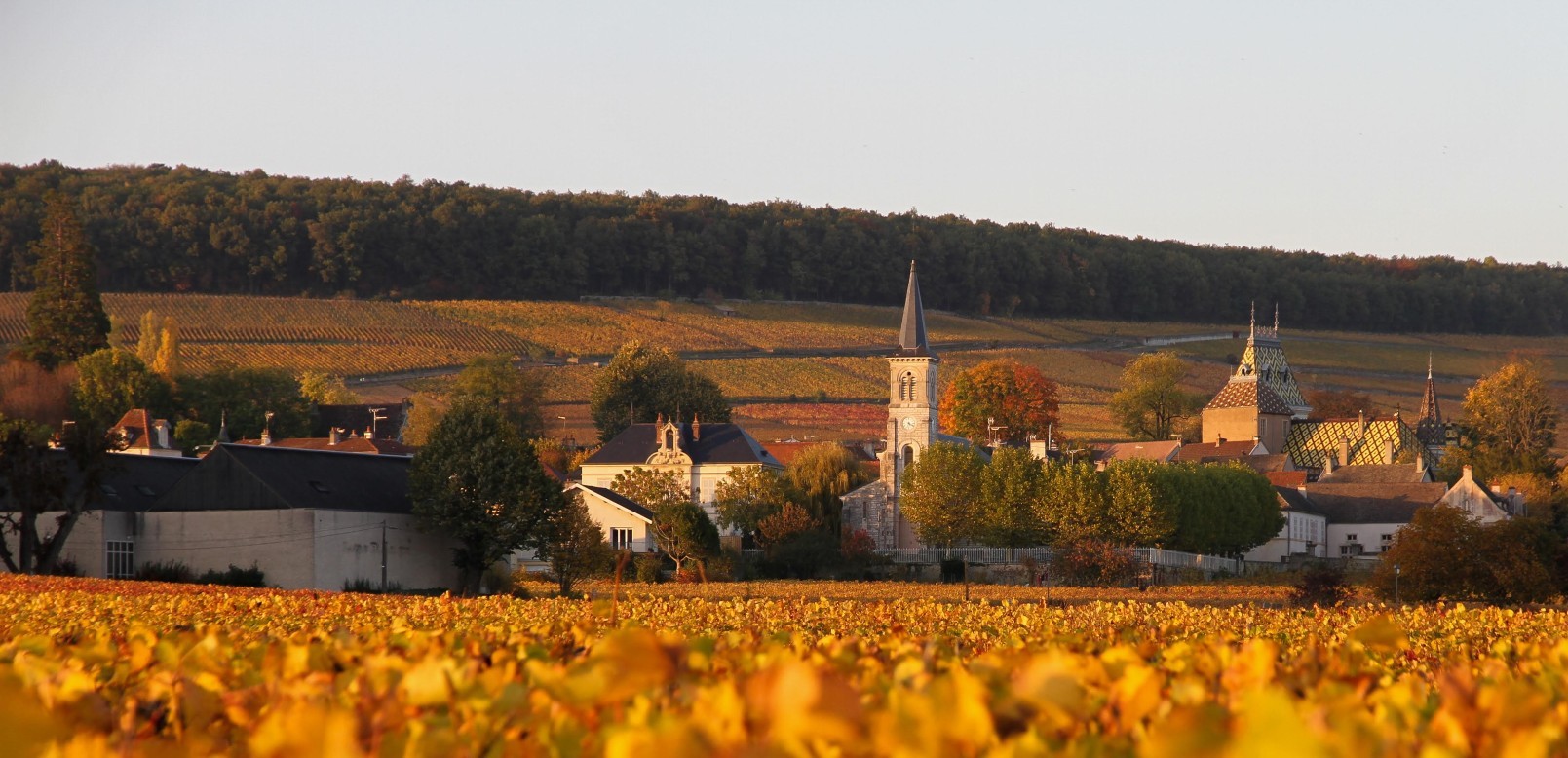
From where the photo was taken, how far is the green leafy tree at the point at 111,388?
362ft

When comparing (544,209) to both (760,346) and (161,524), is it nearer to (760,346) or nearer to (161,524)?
(760,346)

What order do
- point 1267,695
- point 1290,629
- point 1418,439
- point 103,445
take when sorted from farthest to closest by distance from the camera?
point 1418,439 < point 103,445 < point 1290,629 < point 1267,695

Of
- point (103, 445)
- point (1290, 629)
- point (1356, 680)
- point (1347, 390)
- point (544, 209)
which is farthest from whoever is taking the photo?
point (544, 209)

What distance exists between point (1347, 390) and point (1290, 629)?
151 metres

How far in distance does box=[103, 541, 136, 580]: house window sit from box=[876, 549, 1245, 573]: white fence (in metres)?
36.2

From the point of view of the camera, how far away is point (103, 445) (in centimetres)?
6103

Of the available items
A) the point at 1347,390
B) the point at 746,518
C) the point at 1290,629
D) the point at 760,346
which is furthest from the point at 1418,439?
the point at 1290,629

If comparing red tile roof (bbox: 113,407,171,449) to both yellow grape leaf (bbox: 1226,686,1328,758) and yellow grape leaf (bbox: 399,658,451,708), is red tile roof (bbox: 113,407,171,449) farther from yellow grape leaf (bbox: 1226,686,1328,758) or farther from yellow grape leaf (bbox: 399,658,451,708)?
yellow grape leaf (bbox: 1226,686,1328,758)

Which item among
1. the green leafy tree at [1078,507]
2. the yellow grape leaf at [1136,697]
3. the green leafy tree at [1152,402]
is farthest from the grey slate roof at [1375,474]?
the yellow grape leaf at [1136,697]

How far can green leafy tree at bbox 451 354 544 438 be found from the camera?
12900 cm

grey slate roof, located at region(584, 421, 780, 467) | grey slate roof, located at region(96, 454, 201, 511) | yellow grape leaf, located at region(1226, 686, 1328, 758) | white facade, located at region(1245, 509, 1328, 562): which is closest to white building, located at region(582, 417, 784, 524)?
grey slate roof, located at region(584, 421, 780, 467)

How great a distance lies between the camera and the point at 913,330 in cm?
11000

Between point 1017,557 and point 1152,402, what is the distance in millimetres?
68755

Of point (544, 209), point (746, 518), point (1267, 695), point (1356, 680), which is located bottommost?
point (746, 518)
